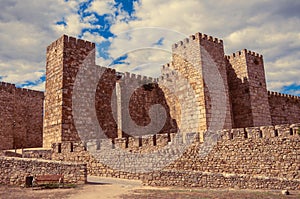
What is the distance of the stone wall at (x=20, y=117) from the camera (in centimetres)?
Answer: 2125

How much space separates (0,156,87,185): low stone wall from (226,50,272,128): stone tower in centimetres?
1151

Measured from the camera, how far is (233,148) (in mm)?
10945

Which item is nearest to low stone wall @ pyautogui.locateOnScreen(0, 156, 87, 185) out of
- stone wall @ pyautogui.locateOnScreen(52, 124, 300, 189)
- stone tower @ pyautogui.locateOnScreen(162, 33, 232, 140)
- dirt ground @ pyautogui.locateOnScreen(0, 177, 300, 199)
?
dirt ground @ pyautogui.locateOnScreen(0, 177, 300, 199)

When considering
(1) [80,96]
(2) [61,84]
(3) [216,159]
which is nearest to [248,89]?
(3) [216,159]

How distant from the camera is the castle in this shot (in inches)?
406

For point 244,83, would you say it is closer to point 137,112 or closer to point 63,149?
point 137,112

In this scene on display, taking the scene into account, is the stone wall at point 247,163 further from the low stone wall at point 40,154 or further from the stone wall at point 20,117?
the stone wall at point 20,117

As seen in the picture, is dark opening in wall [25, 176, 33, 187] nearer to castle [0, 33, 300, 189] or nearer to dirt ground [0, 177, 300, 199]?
dirt ground [0, 177, 300, 199]

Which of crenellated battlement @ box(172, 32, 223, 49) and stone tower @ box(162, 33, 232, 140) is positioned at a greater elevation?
crenellated battlement @ box(172, 32, 223, 49)

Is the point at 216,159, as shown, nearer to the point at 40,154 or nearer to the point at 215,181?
the point at 215,181

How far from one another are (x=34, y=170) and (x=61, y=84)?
18.5ft

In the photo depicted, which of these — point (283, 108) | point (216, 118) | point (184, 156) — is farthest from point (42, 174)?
point (283, 108)

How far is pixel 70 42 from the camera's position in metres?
15.3

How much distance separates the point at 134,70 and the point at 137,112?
2.89 m
